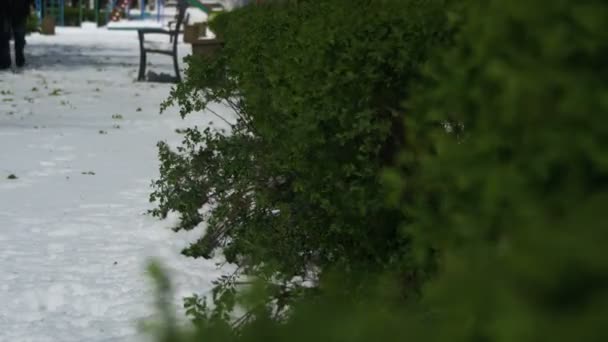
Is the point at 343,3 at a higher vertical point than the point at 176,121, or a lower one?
higher

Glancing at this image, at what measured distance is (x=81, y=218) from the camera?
8.35 meters

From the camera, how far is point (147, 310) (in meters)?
5.96

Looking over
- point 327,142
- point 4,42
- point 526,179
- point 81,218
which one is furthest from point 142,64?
point 526,179

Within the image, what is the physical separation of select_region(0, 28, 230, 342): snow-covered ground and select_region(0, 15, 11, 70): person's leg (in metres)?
3.91

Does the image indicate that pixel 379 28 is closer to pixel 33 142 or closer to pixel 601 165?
pixel 601 165

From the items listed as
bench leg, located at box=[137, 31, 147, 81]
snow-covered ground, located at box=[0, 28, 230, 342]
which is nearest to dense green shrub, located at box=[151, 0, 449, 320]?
snow-covered ground, located at box=[0, 28, 230, 342]

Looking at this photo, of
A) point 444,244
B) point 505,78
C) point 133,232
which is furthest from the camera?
point 133,232

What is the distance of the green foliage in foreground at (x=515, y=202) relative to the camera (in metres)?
1.20

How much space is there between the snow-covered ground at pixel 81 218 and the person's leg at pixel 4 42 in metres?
3.91

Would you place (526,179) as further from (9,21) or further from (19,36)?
(19,36)

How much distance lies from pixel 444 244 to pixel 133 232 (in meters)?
5.96

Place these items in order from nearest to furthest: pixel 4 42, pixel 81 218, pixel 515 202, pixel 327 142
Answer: pixel 515 202, pixel 327 142, pixel 81 218, pixel 4 42

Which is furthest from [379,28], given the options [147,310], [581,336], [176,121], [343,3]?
[176,121]

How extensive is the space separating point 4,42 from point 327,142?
17.9 m
